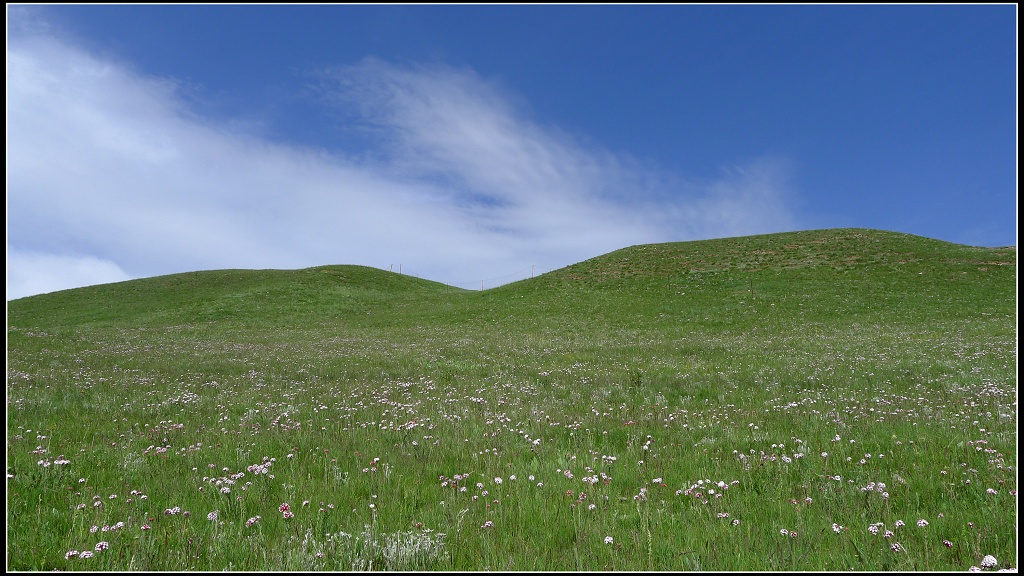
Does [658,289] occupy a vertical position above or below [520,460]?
above

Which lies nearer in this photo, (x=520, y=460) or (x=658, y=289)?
(x=520, y=460)

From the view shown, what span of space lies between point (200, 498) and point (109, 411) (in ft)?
21.3

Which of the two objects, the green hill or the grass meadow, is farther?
the green hill

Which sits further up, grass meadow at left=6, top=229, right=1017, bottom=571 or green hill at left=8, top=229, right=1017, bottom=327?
green hill at left=8, top=229, right=1017, bottom=327

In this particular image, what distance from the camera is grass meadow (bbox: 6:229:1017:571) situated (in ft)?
12.8

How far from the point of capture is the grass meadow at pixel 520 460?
3.90 metres

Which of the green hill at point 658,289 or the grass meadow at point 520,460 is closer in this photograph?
the grass meadow at point 520,460

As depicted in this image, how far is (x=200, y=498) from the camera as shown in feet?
16.5

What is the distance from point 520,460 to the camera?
249 inches

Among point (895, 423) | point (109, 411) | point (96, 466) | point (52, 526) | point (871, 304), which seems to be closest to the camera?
point (52, 526)

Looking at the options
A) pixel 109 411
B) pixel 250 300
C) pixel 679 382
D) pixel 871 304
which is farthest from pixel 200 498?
pixel 250 300

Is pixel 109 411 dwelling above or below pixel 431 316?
below

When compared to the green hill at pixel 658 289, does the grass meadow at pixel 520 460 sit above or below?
below

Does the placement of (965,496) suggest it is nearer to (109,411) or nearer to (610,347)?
(109,411)
